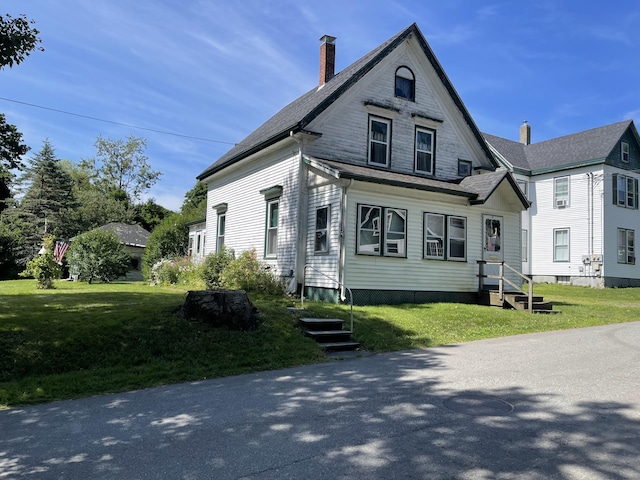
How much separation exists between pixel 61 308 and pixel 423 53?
15.0 meters

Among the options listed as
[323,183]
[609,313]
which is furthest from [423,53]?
[609,313]

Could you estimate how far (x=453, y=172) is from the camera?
62.4ft

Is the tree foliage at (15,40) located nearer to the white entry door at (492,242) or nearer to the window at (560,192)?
the white entry door at (492,242)

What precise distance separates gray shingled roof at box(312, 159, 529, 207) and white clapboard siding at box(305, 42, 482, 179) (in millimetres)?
777

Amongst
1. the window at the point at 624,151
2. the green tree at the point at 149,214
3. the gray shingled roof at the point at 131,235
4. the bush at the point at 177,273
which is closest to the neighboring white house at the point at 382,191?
the bush at the point at 177,273

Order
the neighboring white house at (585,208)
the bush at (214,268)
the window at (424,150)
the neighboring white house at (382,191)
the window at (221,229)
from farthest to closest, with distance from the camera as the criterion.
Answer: the neighboring white house at (585,208)
the window at (221,229)
the window at (424,150)
the bush at (214,268)
the neighboring white house at (382,191)

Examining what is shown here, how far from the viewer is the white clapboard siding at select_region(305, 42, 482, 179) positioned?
16.6 metres

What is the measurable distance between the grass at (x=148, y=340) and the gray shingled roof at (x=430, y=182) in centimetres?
384

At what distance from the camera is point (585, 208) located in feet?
92.7

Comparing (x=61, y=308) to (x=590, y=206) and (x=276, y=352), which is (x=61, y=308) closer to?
(x=276, y=352)

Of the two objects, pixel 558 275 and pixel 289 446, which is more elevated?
pixel 558 275

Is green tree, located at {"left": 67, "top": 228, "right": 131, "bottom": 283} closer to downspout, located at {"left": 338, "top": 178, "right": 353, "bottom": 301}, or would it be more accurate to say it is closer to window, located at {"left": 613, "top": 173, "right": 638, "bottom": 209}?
downspout, located at {"left": 338, "top": 178, "right": 353, "bottom": 301}

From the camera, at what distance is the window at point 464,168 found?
1928 cm

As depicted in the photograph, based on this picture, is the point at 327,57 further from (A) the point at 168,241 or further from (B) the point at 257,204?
(A) the point at 168,241
